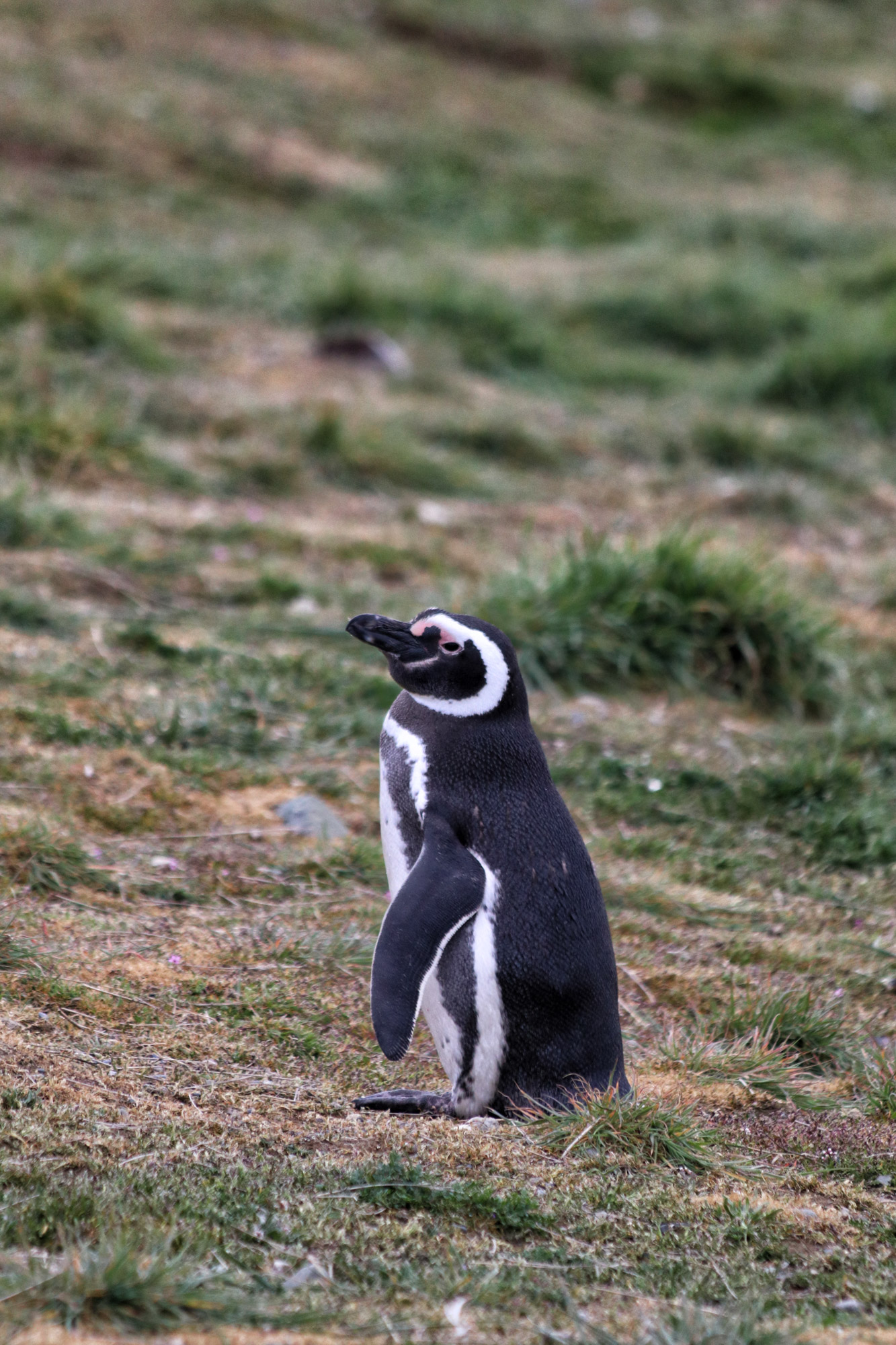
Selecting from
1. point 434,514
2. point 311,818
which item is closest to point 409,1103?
point 311,818

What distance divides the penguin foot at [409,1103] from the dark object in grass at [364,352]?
5867 millimetres

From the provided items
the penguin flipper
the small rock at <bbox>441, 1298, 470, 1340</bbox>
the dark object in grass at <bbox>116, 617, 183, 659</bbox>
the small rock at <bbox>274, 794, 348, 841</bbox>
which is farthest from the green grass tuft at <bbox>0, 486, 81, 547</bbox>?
the small rock at <bbox>441, 1298, 470, 1340</bbox>

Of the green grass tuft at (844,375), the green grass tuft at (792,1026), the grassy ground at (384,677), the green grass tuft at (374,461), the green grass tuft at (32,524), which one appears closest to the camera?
the grassy ground at (384,677)

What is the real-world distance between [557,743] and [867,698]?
1.31m

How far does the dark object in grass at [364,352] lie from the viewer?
26.9 ft

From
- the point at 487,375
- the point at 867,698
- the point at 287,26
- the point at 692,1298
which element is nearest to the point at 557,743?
the point at 867,698

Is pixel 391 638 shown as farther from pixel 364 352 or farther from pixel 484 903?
pixel 364 352

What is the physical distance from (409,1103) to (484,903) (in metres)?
0.38

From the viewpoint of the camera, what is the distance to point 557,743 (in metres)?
4.69

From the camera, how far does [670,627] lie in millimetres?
5250

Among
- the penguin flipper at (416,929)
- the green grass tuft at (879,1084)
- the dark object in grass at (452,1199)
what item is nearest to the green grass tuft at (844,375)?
the green grass tuft at (879,1084)

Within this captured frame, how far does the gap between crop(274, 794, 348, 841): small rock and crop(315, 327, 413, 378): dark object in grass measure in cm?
451

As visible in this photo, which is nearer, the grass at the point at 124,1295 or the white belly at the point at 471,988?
the grass at the point at 124,1295

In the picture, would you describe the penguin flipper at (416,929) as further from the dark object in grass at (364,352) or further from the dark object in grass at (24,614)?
the dark object in grass at (364,352)
